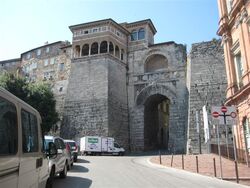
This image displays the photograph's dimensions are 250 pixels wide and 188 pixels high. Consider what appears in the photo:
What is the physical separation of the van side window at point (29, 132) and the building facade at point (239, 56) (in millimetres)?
11831

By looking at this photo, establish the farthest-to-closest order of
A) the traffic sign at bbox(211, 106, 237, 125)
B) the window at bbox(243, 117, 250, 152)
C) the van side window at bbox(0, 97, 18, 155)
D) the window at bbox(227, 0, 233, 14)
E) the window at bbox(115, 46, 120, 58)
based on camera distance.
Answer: the window at bbox(115, 46, 120, 58) → the window at bbox(227, 0, 233, 14) → the window at bbox(243, 117, 250, 152) → the traffic sign at bbox(211, 106, 237, 125) → the van side window at bbox(0, 97, 18, 155)

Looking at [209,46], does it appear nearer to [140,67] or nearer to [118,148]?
[140,67]

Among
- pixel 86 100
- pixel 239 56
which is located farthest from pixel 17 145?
pixel 86 100

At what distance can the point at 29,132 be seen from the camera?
193 inches

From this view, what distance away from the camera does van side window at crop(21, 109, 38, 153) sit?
456 cm

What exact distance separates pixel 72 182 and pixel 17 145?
20.7 feet

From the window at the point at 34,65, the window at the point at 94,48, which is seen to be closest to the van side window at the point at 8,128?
the window at the point at 94,48

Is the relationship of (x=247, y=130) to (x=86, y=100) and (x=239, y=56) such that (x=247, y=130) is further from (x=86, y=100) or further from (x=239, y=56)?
(x=86, y=100)

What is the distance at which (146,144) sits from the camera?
36.8 m

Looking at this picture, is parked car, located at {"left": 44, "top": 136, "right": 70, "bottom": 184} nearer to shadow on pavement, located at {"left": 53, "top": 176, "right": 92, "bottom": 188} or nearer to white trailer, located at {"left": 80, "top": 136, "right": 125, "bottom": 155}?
shadow on pavement, located at {"left": 53, "top": 176, "right": 92, "bottom": 188}

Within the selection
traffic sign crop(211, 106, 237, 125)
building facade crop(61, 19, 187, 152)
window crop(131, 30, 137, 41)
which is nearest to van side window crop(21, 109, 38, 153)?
traffic sign crop(211, 106, 237, 125)

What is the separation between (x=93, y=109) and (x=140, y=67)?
8909mm

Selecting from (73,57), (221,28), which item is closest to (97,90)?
(73,57)

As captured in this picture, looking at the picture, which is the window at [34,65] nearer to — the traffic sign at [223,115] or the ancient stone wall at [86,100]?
the ancient stone wall at [86,100]
